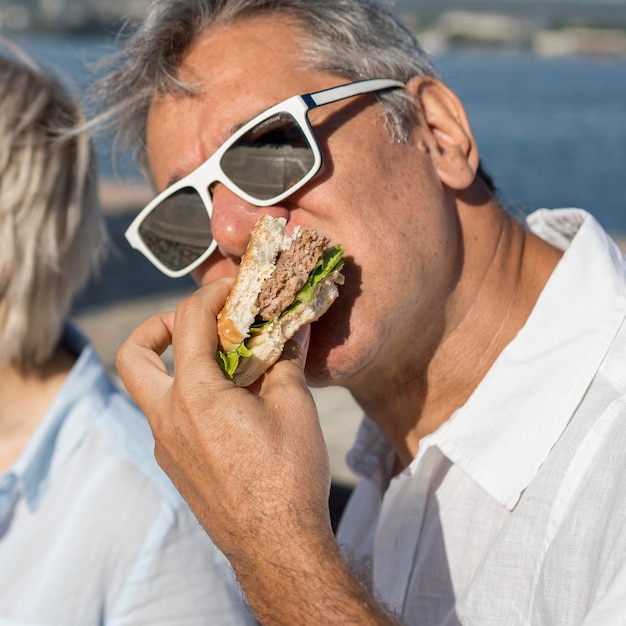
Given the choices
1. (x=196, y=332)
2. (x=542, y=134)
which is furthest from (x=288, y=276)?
(x=542, y=134)

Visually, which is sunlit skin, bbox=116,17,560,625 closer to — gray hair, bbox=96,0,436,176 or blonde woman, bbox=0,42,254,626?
gray hair, bbox=96,0,436,176

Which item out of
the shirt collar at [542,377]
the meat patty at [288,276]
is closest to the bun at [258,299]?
the meat patty at [288,276]

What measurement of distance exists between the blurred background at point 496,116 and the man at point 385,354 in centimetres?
53

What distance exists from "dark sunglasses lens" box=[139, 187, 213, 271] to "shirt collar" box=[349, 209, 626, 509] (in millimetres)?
939

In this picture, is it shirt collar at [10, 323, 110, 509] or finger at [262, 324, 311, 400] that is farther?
shirt collar at [10, 323, 110, 509]

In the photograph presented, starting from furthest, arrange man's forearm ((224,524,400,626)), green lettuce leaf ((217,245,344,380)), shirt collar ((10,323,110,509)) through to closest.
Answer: shirt collar ((10,323,110,509)), green lettuce leaf ((217,245,344,380)), man's forearm ((224,524,400,626))

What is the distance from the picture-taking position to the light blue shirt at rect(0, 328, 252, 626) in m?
2.81

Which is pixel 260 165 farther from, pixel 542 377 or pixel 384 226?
pixel 542 377

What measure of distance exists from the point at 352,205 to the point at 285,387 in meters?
0.68

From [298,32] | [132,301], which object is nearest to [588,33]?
[132,301]

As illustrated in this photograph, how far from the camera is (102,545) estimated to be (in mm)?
2859

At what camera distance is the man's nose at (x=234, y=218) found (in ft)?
7.67

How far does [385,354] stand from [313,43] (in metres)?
0.97

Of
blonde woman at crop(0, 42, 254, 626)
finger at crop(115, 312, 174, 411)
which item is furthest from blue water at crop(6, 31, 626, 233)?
finger at crop(115, 312, 174, 411)
